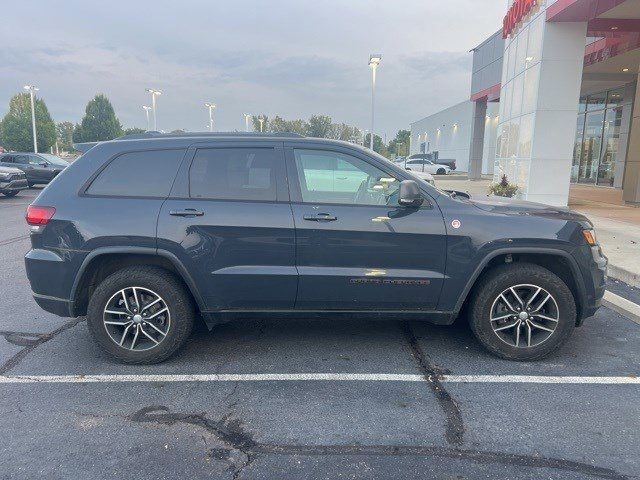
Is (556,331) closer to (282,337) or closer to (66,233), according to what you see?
(282,337)

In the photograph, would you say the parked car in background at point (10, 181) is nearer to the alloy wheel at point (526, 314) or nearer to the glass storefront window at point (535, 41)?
the glass storefront window at point (535, 41)

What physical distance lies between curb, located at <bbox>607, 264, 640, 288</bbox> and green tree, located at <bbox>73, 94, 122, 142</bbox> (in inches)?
2791

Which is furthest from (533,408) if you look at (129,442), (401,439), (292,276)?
(129,442)

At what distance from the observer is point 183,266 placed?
3793 millimetres

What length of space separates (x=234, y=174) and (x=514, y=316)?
2.57 meters

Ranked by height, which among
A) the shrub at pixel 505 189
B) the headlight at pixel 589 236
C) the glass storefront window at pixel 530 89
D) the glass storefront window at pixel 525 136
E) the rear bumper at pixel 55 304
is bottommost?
the rear bumper at pixel 55 304

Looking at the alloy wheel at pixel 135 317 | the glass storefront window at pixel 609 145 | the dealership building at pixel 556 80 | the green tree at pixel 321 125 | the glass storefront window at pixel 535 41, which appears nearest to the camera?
the alloy wheel at pixel 135 317

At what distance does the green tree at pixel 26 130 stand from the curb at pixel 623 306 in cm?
6579

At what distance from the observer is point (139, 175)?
3.95m

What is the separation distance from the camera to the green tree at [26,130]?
191ft

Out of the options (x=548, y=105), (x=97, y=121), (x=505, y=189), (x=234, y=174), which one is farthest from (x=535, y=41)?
(x=97, y=121)

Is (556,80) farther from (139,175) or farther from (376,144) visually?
(376,144)

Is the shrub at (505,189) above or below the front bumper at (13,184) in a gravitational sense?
above

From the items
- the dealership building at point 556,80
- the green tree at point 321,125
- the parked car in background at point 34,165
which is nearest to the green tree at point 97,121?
the green tree at point 321,125
